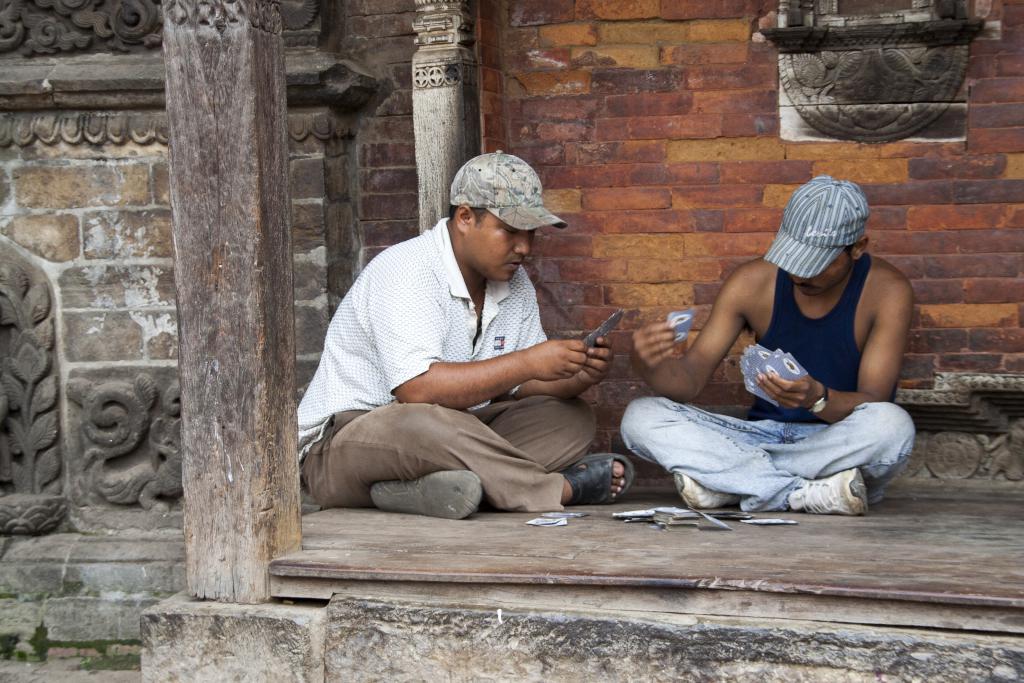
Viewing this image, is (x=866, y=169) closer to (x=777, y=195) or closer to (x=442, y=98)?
(x=777, y=195)

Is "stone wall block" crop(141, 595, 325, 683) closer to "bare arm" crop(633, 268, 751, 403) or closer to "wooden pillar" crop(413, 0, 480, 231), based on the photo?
"bare arm" crop(633, 268, 751, 403)

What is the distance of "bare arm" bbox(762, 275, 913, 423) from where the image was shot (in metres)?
4.25

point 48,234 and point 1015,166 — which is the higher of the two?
point 1015,166

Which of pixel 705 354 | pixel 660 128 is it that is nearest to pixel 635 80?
pixel 660 128

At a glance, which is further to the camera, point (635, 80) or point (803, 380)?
point (635, 80)

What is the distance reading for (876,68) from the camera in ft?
15.9

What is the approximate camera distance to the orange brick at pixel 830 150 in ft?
16.2

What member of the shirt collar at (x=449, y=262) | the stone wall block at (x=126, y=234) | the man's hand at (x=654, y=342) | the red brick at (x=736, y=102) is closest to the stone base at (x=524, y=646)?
the man's hand at (x=654, y=342)

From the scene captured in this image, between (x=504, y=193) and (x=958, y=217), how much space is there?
1.76 m

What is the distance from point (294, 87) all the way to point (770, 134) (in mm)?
1822

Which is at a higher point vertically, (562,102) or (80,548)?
(562,102)

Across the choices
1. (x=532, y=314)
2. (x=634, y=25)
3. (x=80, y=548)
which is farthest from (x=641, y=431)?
(x=80, y=548)

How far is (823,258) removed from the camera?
13.9 feet

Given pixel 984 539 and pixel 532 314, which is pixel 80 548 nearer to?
pixel 532 314
